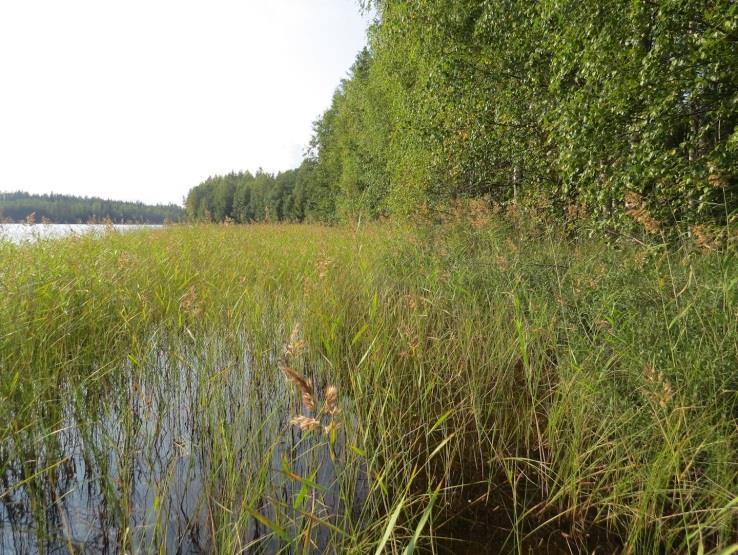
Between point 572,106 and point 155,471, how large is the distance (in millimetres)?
4227

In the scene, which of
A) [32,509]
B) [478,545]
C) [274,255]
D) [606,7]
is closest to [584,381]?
[478,545]

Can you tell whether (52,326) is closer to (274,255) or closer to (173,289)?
(173,289)

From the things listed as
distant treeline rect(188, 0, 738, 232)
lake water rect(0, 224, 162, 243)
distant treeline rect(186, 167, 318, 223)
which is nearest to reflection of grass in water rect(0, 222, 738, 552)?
distant treeline rect(188, 0, 738, 232)

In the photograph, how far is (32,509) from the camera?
142 cm

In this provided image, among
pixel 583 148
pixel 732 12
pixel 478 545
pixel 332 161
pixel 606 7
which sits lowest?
pixel 478 545

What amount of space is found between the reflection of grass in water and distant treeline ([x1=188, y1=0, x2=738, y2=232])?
0.66 meters

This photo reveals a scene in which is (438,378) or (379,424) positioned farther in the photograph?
(438,378)

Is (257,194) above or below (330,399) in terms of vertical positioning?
above

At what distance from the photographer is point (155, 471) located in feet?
5.53

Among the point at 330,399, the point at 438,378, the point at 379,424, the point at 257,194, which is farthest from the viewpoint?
the point at 257,194

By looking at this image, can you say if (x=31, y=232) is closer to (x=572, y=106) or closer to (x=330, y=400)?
(x=330, y=400)

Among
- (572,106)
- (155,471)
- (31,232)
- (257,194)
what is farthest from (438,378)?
(257,194)

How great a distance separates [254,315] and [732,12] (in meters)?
3.71

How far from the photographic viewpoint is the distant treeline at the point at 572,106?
3004 millimetres
